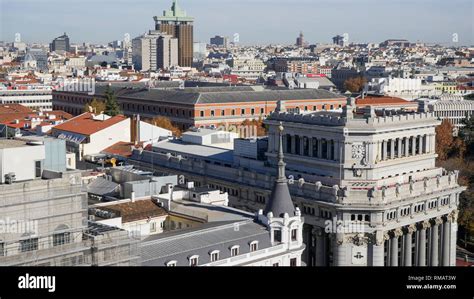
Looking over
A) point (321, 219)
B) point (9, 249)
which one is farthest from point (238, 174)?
point (9, 249)

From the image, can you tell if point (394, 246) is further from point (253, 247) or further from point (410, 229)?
point (253, 247)

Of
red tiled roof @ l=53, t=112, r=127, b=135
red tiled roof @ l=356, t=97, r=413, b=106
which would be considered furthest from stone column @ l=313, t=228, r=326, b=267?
red tiled roof @ l=356, t=97, r=413, b=106

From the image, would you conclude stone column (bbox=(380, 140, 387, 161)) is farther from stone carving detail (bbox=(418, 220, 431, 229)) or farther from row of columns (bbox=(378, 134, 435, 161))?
stone carving detail (bbox=(418, 220, 431, 229))

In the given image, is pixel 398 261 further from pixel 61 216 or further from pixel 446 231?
pixel 61 216

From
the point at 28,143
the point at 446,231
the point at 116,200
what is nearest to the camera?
the point at 28,143

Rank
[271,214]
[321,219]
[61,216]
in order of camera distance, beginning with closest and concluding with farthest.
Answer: [61,216], [271,214], [321,219]

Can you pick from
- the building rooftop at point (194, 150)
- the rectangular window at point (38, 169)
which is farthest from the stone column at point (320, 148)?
the rectangular window at point (38, 169)

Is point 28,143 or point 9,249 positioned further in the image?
point 28,143

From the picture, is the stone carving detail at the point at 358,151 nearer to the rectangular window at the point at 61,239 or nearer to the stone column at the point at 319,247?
the stone column at the point at 319,247
